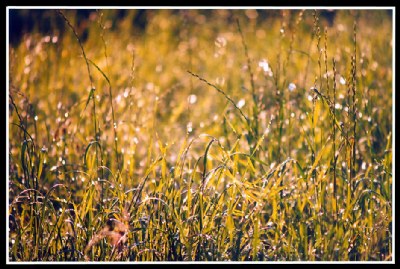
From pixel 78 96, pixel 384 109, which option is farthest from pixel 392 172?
pixel 78 96

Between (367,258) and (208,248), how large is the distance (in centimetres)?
53

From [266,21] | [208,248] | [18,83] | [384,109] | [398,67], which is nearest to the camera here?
[208,248]

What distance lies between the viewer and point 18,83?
2994mm

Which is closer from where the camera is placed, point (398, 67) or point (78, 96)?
point (398, 67)

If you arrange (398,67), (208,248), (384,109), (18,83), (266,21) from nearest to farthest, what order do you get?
(208,248), (398,67), (384,109), (18,83), (266,21)

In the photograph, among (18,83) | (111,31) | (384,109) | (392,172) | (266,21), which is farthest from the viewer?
(266,21)

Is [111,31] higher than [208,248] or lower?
higher

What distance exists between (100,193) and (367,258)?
96 cm

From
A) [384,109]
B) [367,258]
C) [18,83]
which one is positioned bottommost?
[367,258]

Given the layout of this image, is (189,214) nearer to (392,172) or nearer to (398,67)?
(392,172)

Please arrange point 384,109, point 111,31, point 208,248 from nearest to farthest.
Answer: point 208,248 → point 384,109 → point 111,31

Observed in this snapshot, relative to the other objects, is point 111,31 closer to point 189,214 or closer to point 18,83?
point 18,83

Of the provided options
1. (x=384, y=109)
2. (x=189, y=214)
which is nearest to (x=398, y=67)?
(x=384, y=109)
